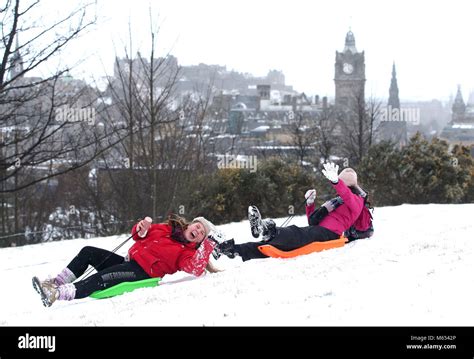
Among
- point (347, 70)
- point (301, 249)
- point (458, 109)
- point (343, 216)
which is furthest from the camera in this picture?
point (347, 70)

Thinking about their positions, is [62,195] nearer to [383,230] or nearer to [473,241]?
[383,230]

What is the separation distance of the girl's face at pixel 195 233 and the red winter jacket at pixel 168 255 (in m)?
0.08

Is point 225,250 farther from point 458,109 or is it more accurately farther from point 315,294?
point 458,109

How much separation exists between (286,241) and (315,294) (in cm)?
246

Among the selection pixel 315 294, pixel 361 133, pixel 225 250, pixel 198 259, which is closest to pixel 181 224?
pixel 198 259

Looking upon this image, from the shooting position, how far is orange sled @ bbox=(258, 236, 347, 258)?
24.9 ft

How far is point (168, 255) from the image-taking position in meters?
7.02

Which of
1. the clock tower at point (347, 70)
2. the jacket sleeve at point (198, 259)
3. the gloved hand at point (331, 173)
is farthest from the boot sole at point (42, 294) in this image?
the clock tower at point (347, 70)

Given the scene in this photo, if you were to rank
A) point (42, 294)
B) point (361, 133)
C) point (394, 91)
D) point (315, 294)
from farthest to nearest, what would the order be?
point (394, 91)
point (361, 133)
point (42, 294)
point (315, 294)

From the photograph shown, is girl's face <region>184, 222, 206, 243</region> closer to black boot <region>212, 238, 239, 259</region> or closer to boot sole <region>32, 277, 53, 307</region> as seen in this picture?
black boot <region>212, 238, 239, 259</region>

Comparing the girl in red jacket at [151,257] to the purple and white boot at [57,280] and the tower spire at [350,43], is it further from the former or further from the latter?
the tower spire at [350,43]

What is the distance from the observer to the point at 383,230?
394 inches

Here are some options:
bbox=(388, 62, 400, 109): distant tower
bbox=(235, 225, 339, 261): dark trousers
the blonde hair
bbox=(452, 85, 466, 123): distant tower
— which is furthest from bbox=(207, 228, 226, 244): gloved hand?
bbox=(388, 62, 400, 109): distant tower

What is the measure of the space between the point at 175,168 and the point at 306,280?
10443 mm
